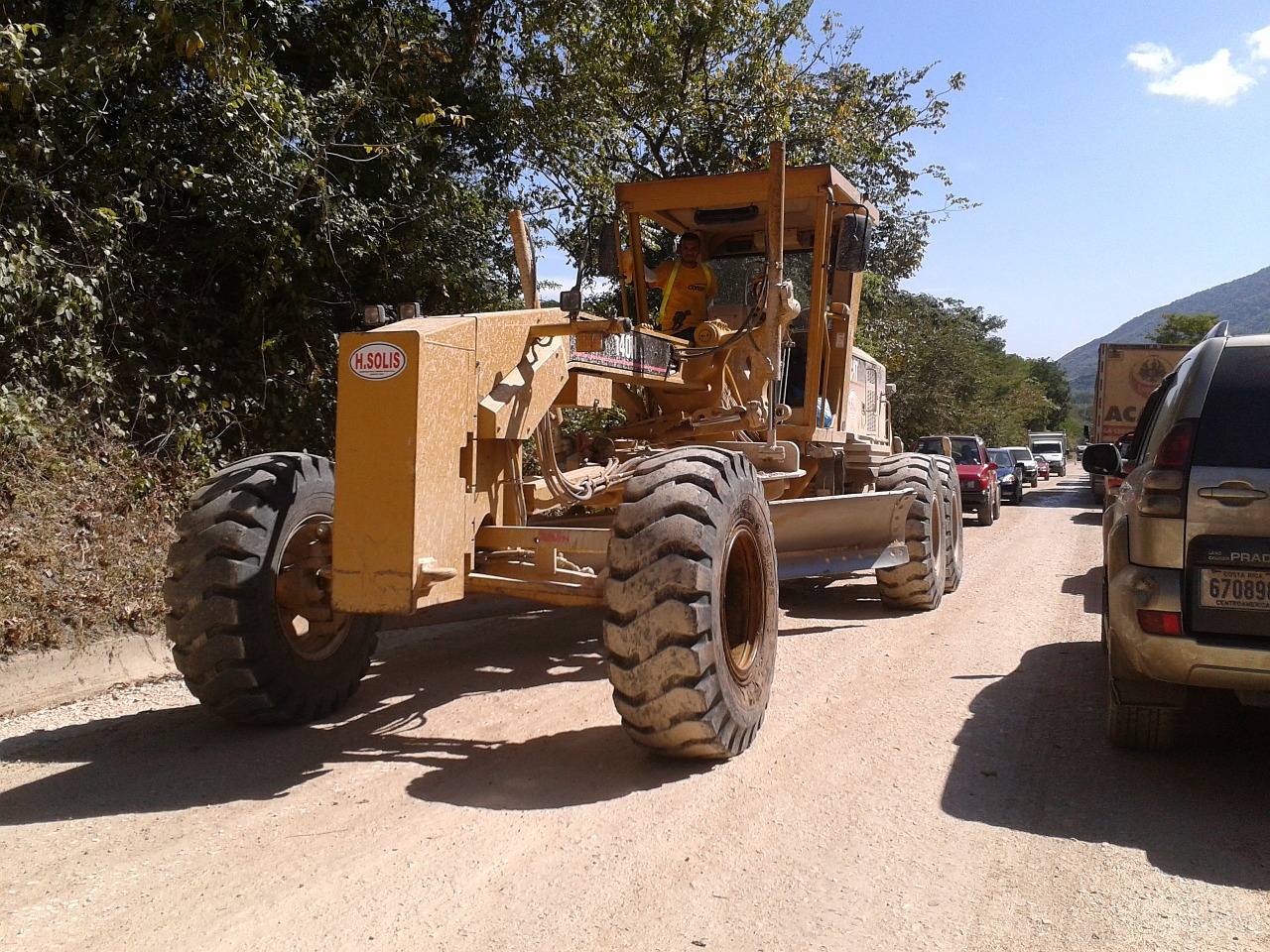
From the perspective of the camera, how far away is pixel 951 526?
407 inches

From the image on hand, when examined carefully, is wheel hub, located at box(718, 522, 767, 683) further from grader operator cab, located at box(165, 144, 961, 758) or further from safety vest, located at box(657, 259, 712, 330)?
safety vest, located at box(657, 259, 712, 330)

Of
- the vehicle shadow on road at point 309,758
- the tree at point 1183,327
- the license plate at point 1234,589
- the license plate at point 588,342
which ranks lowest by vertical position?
the vehicle shadow on road at point 309,758

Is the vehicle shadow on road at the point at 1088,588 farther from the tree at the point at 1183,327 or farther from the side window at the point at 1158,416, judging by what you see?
the tree at the point at 1183,327

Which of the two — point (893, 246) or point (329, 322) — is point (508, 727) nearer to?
point (329, 322)

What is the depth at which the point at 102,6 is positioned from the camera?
26.4 feet

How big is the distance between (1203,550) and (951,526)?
6252 mm

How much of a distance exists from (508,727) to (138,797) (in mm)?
1793

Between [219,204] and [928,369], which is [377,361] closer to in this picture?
[219,204]

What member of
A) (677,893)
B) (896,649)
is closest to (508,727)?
(677,893)

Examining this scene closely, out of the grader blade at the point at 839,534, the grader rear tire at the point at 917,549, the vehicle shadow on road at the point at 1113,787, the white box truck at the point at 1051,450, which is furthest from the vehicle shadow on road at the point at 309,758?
the white box truck at the point at 1051,450

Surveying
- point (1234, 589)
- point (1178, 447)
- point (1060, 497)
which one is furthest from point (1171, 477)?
point (1060, 497)

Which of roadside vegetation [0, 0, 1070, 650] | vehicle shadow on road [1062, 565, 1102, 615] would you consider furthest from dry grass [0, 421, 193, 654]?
vehicle shadow on road [1062, 565, 1102, 615]

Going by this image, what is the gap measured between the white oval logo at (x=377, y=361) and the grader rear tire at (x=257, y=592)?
37.4 inches

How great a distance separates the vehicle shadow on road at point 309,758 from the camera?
4.44 metres
